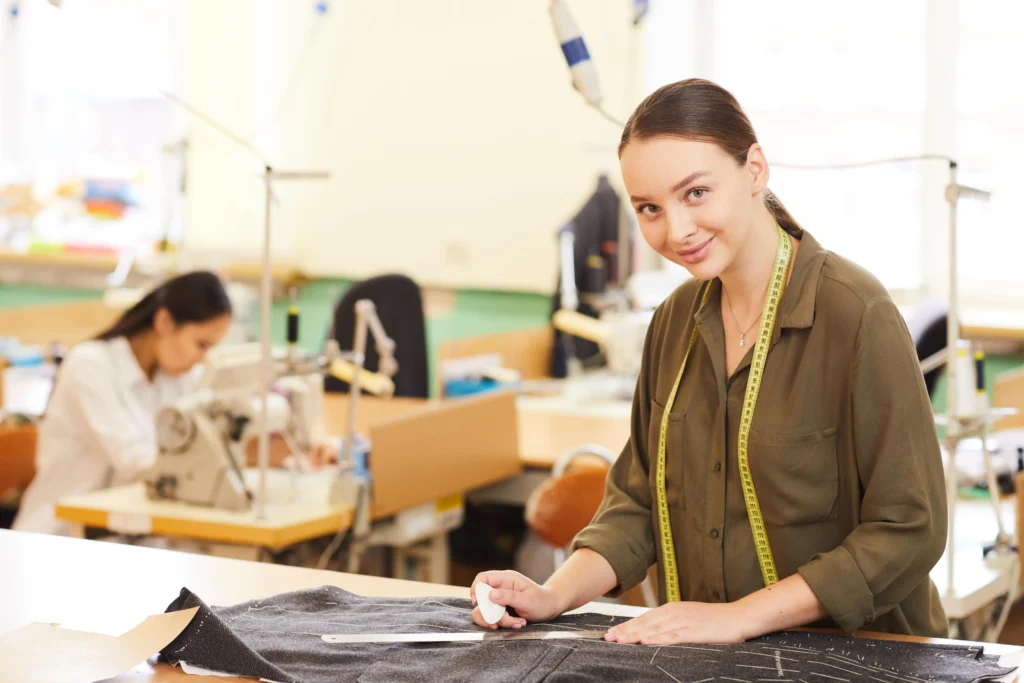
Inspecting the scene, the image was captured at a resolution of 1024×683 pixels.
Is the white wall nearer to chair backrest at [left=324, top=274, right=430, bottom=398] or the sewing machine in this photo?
chair backrest at [left=324, top=274, right=430, bottom=398]

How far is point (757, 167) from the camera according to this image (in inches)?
54.1

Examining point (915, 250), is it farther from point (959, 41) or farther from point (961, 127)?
point (959, 41)

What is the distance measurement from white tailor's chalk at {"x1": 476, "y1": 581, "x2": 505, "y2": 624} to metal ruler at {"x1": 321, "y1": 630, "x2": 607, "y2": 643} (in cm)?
2

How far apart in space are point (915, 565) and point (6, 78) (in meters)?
6.58

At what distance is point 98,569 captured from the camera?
5.46ft

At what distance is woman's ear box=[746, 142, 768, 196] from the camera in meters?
1.36

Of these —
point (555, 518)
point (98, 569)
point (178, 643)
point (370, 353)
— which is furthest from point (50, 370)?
point (178, 643)

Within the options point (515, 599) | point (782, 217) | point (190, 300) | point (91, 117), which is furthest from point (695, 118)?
point (91, 117)

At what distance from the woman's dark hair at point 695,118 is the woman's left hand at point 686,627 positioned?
497 mm

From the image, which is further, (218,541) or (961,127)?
(961,127)

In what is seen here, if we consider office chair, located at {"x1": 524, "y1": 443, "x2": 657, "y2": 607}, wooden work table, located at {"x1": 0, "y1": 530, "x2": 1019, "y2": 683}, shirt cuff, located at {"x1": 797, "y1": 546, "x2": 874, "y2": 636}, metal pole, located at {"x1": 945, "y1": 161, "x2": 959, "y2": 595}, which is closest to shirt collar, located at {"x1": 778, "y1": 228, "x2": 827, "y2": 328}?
shirt cuff, located at {"x1": 797, "y1": 546, "x2": 874, "y2": 636}

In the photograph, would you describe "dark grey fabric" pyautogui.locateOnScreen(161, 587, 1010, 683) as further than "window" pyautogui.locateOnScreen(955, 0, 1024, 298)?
No

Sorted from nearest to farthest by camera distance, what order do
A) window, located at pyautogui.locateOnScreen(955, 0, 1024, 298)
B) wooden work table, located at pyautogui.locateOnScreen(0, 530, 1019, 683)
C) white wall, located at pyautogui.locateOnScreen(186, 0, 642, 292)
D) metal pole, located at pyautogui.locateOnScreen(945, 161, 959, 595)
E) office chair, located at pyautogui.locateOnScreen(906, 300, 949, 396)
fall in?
1. wooden work table, located at pyautogui.locateOnScreen(0, 530, 1019, 683)
2. metal pole, located at pyautogui.locateOnScreen(945, 161, 959, 595)
3. office chair, located at pyautogui.locateOnScreen(906, 300, 949, 396)
4. window, located at pyautogui.locateOnScreen(955, 0, 1024, 298)
5. white wall, located at pyautogui.locateOnScreen(186, 0, 642, 292)

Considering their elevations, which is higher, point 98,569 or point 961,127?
point 961,127
